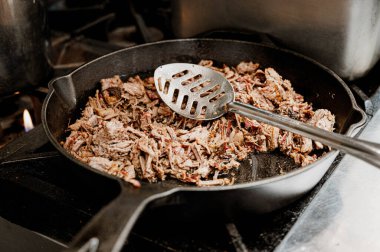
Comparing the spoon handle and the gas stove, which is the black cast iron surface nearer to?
the gas stove

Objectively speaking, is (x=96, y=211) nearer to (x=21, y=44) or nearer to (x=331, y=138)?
(x=331, y=138)

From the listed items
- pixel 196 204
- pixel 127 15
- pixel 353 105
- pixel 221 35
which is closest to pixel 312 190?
pixel 353 105

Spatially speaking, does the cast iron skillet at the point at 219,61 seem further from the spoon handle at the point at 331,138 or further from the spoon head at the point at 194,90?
the spoon head at the point at 194,90

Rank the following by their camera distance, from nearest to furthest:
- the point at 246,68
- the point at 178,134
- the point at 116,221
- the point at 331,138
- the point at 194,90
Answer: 1. the point at 116,221
2. the point at 331,138
3. the point at 178,134
4. the point at 194,90
5. the point at 246,68

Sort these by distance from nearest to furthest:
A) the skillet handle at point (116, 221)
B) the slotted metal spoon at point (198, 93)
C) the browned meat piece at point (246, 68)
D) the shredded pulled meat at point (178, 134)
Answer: the skillet handle at point (116, 221) < the shredded pulled meat at point (178, 134) < the slotted metal spoon at point (198, 93) < the browned meat piece at point (246, 68)

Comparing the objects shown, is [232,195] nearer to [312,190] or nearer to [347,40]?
[312,190]

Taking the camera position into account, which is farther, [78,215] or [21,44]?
[21,44]

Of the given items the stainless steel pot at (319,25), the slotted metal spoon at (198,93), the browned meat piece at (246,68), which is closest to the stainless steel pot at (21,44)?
the slotted metal spoon at (198,93)

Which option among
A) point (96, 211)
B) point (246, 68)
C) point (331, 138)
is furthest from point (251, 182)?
point (246, 68)
